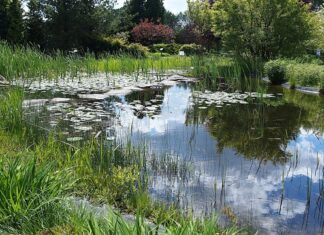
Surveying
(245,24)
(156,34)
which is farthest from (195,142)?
(156,34)

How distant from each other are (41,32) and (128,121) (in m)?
19.9

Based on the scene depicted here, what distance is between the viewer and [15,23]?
885 inches

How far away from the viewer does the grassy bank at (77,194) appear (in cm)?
244

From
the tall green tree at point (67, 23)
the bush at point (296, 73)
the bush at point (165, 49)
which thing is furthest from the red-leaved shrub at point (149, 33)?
the bush at point (296, 73)

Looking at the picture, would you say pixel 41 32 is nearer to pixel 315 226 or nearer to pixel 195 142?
pixel 195 142

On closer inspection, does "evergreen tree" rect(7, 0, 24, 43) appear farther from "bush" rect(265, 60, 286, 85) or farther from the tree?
"bush" rect(265, 60, 286, 85)

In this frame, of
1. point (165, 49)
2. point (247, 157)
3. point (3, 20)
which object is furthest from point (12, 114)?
point (165, 49)

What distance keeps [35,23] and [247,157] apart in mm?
22737

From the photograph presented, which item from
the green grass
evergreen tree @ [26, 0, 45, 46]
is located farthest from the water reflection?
evergreen tree @ [26, 0, 45, 46]

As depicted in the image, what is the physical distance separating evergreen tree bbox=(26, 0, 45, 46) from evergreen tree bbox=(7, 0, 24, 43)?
83.5 inches

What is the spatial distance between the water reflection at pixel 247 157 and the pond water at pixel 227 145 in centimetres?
1

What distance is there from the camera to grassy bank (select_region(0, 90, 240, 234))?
2.44 metres

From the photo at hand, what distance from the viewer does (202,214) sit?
11.9ft

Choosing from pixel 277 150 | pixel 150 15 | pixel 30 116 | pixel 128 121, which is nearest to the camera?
pixel 277 150
